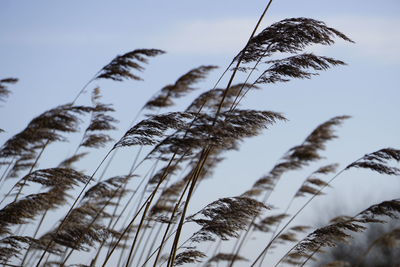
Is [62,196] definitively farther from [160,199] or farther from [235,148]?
[235,148]

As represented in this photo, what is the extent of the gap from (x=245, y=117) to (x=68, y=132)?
96.6 inches

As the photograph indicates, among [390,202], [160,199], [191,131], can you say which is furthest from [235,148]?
[191,131]

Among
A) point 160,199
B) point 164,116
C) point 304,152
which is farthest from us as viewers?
point 304,152

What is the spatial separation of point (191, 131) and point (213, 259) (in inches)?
205

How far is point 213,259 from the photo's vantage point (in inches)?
314

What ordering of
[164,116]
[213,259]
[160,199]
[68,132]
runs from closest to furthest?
[164,116] → [68,132] → [160,199] → [213,259]

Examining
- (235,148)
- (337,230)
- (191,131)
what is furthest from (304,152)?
(191,131)

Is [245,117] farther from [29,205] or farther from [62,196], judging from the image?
[62,196]

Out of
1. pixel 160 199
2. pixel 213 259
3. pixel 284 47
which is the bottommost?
pixel 213 259

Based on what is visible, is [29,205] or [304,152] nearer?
[29,205]

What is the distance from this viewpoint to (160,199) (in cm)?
678

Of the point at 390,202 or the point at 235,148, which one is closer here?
the point at 390,202

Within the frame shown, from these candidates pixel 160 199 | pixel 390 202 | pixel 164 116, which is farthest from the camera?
pixel 160 199

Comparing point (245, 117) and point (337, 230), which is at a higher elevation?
point (245, 117)
